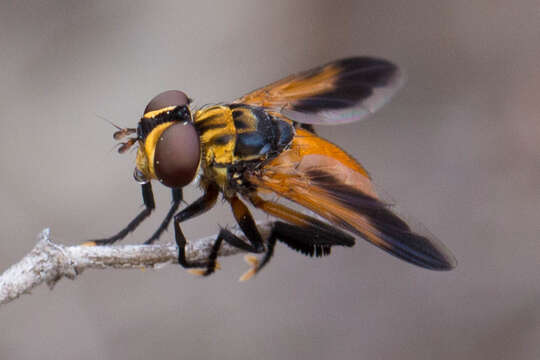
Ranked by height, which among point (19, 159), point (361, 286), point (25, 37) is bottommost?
point (361, 286)

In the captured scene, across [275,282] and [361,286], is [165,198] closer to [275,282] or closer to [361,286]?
[275,282]

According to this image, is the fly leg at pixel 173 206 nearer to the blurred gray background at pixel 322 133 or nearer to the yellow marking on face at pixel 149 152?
the yellow marking on face at pixel 149 152

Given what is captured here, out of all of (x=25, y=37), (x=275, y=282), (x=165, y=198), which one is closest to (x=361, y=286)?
(x=275, y=282)

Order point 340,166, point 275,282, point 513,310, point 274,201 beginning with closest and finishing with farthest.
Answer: point 340,166, point 274,201, point 513,310, point 275,282

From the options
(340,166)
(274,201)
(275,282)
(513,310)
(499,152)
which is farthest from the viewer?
(499,152)

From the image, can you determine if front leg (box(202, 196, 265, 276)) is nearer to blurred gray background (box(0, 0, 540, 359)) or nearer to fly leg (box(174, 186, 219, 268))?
fly leg (box(174, 186, 219, 268))
